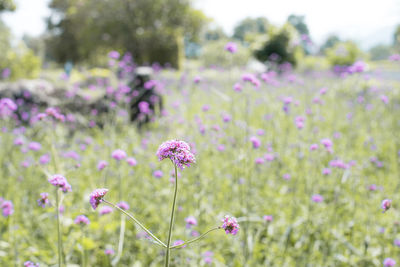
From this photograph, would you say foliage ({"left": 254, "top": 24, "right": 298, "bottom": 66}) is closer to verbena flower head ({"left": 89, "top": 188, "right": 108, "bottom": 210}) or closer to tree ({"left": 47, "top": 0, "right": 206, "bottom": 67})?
tree ({"left": 47, "top": 0, "right": 206, "bottom": 67})

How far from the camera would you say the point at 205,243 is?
2615 mm

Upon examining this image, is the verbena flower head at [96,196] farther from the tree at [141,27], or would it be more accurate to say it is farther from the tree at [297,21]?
the tree at [141,27]

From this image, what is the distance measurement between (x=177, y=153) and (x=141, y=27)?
22696 millimetres

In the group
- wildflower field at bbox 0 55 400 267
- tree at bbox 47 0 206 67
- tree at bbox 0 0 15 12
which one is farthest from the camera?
tree at bbox 47 0 206 67

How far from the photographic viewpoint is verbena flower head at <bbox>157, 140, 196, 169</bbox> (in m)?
1.01

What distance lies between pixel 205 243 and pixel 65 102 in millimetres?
5227

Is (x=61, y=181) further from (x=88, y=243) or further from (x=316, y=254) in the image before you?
(x=316, y=254)

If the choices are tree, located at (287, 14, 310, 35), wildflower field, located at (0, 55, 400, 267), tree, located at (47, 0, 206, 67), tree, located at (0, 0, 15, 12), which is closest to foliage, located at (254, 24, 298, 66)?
tree, located at (287, 14, 310, 35)

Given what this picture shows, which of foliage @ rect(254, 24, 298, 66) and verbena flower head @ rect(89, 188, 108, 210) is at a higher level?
foliage @ rect(254, 24, 298, 66)

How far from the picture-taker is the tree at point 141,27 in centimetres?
2183

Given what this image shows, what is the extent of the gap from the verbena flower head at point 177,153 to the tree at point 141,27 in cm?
2208

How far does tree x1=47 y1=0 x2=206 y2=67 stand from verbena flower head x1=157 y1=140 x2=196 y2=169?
2208 cm

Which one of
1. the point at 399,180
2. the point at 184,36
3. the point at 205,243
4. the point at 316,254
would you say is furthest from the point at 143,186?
the point at 184,36

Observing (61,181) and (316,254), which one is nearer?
(61,181)
